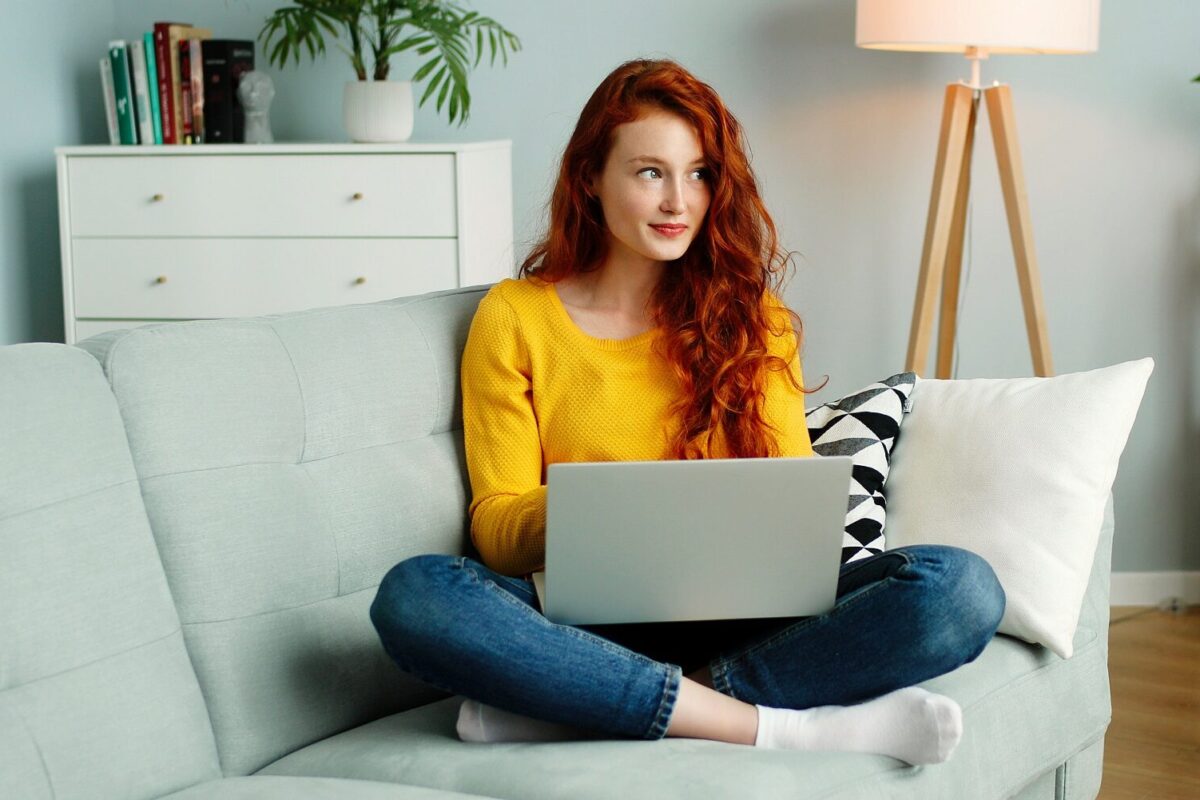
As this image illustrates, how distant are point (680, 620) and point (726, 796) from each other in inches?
10.1

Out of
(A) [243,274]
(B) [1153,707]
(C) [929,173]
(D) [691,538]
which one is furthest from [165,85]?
(B) [1153,707]

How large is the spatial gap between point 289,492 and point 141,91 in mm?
2099

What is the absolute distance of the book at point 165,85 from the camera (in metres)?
3.40

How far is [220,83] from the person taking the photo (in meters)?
3.41

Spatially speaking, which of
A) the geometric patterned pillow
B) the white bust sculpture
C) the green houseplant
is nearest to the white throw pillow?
the geometric patterned pillow

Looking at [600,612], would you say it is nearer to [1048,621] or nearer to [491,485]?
[491,485]

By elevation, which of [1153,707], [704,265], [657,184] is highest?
[657,184]

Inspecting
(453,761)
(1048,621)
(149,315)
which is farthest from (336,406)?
(149,315)

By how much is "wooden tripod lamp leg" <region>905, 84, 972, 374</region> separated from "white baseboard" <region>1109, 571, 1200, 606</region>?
75 cm

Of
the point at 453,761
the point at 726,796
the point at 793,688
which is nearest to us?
the point at 726,796

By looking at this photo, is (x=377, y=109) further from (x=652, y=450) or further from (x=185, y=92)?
(x=652, y=450)

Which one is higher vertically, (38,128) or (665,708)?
(38,128)

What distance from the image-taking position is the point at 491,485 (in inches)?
69.4

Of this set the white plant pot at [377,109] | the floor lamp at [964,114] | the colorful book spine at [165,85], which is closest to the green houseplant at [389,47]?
the white plant pot at [377,109]
